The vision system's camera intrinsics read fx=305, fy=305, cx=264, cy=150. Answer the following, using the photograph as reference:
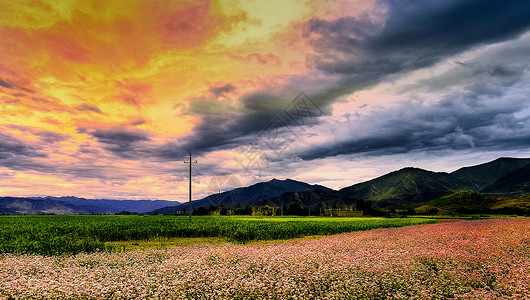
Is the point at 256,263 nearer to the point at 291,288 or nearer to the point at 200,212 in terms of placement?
the point at 291,288

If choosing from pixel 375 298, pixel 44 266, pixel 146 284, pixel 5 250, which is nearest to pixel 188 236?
pixel 5 250

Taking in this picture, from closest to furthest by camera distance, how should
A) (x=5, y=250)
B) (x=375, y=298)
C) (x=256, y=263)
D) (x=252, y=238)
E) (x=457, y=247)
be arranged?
1. (x=375, y=298)
2. (x=256, y=263)
3. (x=457, y=247)
4. (x=5, y=250)
5. (x=252, y=238)

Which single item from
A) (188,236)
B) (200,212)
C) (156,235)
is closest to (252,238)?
(188,236)

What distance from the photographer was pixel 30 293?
9586mm

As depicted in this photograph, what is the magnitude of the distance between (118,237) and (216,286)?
2794cm

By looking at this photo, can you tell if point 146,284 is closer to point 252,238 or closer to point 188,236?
point 252,238

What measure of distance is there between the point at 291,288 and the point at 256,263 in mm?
3939

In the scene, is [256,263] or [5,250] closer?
[256,263]

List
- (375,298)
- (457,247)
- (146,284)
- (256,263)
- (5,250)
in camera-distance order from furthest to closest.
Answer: (5,250)
(457,247)
(256,263)
(146,284)
(375,298)

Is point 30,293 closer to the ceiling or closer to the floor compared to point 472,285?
closer to the ceiling

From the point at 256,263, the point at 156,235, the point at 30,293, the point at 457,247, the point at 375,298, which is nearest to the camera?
the point at 30,293

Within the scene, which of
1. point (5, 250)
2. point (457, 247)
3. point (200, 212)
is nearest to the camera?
point (457, 247)

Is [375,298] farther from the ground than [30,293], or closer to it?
closer to it

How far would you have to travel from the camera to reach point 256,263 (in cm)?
1422
